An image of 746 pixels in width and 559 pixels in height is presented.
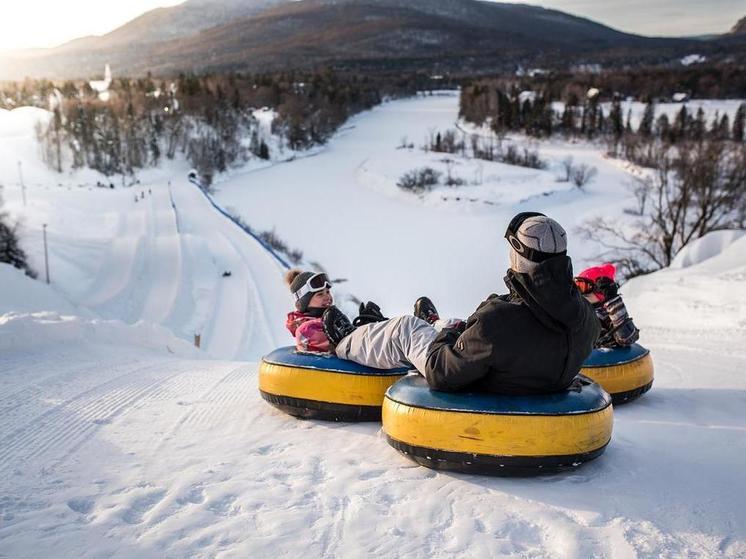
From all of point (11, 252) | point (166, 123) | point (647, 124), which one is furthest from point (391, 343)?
point (647, 124)

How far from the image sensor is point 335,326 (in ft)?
18.7

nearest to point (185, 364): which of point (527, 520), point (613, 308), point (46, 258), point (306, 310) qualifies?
point (306, 310)

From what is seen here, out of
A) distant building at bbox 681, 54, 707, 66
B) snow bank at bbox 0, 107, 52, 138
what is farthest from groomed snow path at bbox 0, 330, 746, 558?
distant building at bbox 681, 54, 707, 66

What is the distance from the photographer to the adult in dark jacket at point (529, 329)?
4.00m

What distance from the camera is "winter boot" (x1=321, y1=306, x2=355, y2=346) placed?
18.6 feet

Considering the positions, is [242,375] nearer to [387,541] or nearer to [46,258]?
[387,541]

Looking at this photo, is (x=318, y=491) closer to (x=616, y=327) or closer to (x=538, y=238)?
(x=538, y=238)

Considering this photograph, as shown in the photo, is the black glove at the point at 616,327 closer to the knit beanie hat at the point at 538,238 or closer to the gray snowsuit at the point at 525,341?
the gray snowsuit at the point at 525,341

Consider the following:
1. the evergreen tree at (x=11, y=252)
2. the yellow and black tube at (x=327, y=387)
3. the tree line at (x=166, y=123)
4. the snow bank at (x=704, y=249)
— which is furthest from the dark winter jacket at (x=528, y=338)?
the tree line at (x=166, y=123)

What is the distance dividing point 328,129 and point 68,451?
93240mm

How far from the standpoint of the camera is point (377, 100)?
444 ft

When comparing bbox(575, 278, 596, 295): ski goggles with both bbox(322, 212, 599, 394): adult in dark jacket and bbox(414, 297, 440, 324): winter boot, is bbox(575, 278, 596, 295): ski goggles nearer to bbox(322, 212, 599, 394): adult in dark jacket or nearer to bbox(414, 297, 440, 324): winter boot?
bbox(414, 297, 440, 324): winter boot

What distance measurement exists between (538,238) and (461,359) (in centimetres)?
90

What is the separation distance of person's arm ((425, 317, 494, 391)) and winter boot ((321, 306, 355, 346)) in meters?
1.27
